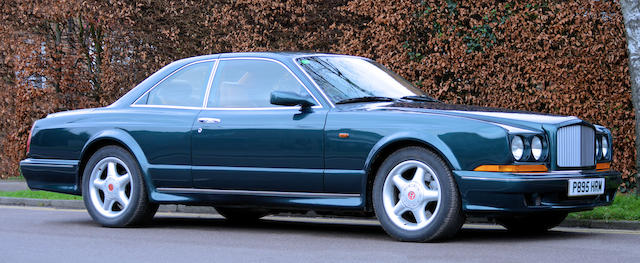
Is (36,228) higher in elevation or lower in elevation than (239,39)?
lower

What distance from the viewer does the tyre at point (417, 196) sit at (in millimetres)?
7348

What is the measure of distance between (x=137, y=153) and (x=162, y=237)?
101 centimetres

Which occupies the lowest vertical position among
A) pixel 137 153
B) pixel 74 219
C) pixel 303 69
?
pixel 74 219

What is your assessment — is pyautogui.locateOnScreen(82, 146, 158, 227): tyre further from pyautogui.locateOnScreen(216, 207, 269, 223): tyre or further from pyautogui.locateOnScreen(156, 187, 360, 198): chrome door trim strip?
pyautogui.locateOnScreen(216, 207, 269, 223): tyre

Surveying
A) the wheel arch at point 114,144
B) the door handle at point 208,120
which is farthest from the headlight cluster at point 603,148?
the wheel arch at point 114,144

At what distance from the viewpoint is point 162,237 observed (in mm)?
8391

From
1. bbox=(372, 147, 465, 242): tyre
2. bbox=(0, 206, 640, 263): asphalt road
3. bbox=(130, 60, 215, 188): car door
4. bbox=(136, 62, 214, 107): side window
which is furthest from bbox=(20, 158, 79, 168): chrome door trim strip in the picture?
bbox=(372, 147, 465, 242): tyre

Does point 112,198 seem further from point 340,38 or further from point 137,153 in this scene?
point 340,38

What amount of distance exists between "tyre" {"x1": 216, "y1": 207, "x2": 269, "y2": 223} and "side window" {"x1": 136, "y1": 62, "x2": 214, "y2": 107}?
1.39 m

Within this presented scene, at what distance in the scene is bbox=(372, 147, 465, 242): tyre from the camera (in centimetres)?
735

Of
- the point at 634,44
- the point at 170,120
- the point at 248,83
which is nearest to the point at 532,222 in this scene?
the point at 248,83

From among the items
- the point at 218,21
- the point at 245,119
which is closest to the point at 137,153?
the point at 245,119

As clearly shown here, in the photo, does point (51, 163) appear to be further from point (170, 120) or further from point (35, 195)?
point (35, 195)

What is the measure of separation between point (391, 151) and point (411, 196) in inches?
17.0
